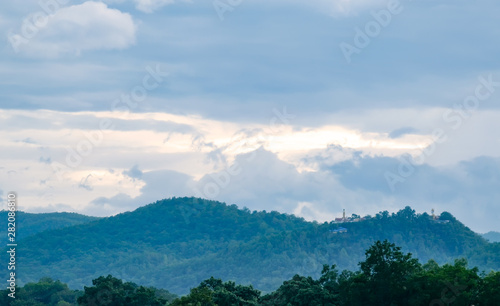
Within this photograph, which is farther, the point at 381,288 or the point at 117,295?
the point at 117,295

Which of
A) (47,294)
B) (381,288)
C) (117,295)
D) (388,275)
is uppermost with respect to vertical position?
(47,294)

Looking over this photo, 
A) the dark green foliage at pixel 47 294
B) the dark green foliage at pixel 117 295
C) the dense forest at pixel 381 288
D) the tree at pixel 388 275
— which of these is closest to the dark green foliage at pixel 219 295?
the dense forest at pixel 381 288

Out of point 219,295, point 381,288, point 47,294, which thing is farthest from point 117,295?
point 47,294

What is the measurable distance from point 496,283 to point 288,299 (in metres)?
22.6

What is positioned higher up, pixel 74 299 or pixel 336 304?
pixel 74 299

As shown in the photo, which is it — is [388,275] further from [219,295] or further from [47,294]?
[47,294]

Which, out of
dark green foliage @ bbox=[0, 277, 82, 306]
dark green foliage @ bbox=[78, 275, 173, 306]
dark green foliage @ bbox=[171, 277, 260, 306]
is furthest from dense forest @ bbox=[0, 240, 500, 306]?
dark green foliage @ bbox=[0, 277, 82, 306]

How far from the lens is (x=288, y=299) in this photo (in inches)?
3450

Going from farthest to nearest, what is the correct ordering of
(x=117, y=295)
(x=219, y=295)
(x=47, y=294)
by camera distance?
(x=47, y=294) < (x=117, y=295) < (x=219, y=295)

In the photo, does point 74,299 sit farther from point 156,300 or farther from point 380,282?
point 380,282

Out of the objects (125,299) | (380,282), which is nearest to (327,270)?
(380,282)

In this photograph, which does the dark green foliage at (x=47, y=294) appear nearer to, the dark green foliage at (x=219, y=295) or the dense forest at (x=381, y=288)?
the dark green foliage at (x=219, y=295)

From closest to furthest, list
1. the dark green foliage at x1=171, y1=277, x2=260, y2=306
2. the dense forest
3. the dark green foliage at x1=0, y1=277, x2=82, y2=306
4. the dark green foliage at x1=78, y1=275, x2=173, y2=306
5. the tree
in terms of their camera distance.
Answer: the dense forest, the tree, the dark green foliage at x1=171, y1=277, x2=260, y2=306, the dark green foliage at x1=78, y1=275, x2=173, y2=306, the dark green foliage at x1=0, y1=277, x2=82, y2=306

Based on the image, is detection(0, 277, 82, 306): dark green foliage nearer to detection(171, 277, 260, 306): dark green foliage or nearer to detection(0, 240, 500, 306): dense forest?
detection(171, 277, 260, 306): dark green foliage
